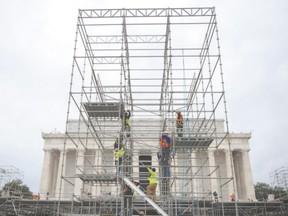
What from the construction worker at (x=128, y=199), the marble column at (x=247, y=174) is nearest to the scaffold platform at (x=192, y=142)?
the construction worker at (x=128, y=199)

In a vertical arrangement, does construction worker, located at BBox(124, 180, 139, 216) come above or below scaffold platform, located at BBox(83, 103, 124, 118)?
below

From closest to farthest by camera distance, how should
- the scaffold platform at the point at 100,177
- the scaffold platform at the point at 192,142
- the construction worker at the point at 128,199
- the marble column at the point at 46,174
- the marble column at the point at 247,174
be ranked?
the scaffold platform at the point at 100,177, the construction worker at the point at 128,199, the scaffold platform at the point at 192,142, the marble column at the point at 247,174, the marble column at the point at 46,174

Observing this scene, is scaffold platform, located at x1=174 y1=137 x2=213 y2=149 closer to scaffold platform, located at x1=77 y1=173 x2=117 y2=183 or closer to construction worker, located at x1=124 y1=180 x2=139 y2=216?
construction worker, located at x1=124 y1=180 x2=139 y2=216

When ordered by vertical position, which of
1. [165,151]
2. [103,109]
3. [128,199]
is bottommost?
[128,199]

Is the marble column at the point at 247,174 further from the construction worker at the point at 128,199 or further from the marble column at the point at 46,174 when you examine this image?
the construction worker at the point at 128,199

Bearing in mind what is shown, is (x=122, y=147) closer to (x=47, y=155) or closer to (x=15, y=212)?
(x=15, y=212)

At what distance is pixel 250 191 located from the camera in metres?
52.1

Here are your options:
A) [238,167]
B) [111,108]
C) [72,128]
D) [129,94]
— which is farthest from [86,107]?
[238,167]

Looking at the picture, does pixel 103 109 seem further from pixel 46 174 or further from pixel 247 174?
pixel 247 174

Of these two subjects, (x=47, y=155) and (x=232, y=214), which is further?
(x=47, y=155)

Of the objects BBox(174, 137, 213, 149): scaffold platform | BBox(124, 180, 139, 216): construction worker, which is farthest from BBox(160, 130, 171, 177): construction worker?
BBox(124, 180, 139, 216): construction worker

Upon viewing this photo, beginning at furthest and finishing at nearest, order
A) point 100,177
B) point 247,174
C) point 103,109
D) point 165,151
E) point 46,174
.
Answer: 1. point 247,174
2. point 46,174
3. point 103,109
4. point 165,151
5. point 100,177

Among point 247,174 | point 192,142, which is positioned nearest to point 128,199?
point 192,142

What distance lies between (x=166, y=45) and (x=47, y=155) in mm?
41751
